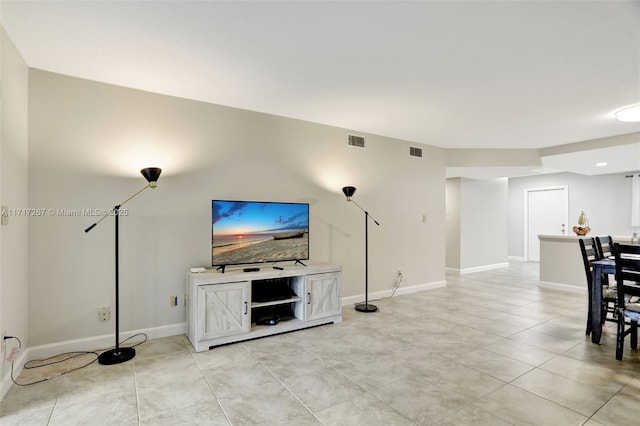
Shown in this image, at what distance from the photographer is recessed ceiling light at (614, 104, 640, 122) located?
3.66 metres

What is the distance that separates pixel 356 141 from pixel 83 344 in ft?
12.8

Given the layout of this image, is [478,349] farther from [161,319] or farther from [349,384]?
[161,319]

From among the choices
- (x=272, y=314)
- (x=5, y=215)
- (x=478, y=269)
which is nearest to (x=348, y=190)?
(x=272, y=314)

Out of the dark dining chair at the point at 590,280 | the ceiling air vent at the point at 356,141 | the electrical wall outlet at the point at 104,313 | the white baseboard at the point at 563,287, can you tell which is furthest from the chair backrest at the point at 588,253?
the electrical wall outlet at the point at 104,313

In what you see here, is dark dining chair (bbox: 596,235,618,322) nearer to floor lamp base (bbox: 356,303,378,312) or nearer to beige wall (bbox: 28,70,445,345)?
floor lamp base (bbox: 356,303,378,312)

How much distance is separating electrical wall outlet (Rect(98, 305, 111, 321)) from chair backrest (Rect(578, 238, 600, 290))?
15.6 ft

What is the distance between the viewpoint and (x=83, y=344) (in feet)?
9.59

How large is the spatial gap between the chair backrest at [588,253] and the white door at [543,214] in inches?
210

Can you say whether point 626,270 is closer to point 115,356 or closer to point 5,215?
point 115,356

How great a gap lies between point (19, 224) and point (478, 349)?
13.2 feet

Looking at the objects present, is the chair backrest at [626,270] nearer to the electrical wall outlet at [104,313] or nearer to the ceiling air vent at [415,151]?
the ceiling air vent at [415,151]

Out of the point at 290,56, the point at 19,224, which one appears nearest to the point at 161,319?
the point at 19,224

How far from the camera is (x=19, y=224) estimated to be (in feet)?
8.35

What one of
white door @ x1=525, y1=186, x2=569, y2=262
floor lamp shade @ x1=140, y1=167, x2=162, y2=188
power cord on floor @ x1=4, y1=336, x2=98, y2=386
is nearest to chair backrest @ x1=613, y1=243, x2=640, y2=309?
floor lamp shade @ x1=140, y1=167, x2=162, y2=188
